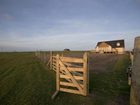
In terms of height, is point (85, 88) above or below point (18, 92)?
above

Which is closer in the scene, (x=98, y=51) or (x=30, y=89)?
(x=30, y=89)

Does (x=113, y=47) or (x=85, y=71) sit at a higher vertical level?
(x=113, y=47)

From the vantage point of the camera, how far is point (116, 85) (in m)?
7.84

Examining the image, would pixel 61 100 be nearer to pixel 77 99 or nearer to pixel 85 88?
pixel 77 99

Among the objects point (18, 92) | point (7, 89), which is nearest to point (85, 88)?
point (18, 92)

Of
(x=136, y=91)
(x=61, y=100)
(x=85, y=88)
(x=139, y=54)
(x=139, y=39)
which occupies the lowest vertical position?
(x=61, y=100)

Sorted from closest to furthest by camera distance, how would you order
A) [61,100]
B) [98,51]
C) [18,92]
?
1. [61,100]
2. [18,92]
3. [98,51]

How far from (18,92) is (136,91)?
19.6 feet

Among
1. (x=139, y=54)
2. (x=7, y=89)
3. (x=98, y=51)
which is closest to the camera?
(x=139, y=54)

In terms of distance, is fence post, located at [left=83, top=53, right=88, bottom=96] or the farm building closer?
fence post, located at [left=83, top=53, right=88, bottom=96]

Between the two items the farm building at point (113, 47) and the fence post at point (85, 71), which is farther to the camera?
the farm building at point (113, 47)

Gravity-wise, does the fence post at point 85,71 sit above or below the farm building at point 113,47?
below

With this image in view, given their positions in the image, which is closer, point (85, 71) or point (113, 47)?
point (85, 71)

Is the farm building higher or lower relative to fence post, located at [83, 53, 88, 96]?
higher
